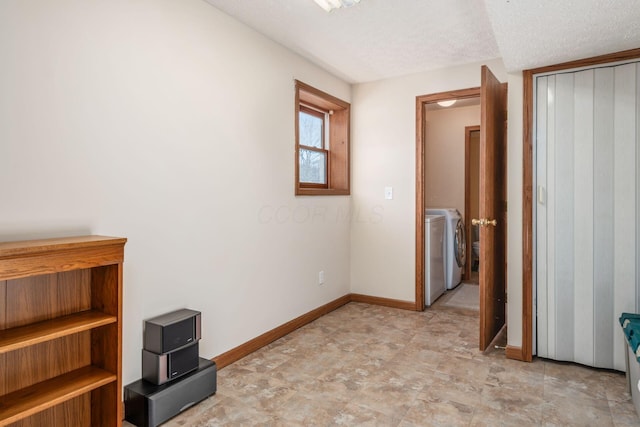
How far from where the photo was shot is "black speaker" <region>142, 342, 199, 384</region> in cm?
196

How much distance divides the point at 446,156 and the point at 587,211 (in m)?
3.21

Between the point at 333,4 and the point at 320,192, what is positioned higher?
the point at 333,4

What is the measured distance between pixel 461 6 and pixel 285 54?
4.41 ft

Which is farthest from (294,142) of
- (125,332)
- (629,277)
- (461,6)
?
(629,277)

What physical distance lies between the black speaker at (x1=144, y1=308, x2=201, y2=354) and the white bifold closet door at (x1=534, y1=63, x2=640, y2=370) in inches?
88.4

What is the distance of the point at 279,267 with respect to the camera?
3.09 m

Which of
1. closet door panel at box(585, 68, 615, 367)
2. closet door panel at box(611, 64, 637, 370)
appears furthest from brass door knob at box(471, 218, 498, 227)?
closet door panel at box(611, 64, 637, 370)

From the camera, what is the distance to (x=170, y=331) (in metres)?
1.98

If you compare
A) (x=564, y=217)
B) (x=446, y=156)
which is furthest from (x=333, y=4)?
(x=446, y=156)

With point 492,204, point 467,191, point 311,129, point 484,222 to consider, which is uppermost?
point 311,129

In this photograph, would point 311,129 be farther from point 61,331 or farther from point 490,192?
point 61,331

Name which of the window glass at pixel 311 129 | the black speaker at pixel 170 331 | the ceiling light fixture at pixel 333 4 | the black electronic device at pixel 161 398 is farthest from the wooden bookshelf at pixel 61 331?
the window glass at pixel 311 129

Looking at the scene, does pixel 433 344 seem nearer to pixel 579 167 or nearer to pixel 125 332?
pixel 579 167

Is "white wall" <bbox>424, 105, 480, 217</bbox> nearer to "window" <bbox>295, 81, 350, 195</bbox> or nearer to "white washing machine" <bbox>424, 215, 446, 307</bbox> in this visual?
"white washing machine" <bbox>424, 215, 446, 307</bbox>
